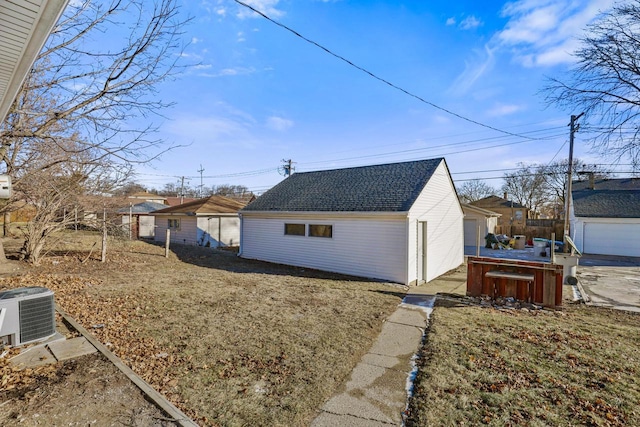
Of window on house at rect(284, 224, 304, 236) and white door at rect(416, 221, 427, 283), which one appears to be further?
window on house at rect(284, 224, 304, 236)

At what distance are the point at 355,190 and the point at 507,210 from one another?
3175 centimetres

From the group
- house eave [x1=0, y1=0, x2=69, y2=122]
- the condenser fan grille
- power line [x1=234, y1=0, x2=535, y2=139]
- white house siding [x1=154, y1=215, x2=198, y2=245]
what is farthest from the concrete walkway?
white house siding [x1=154, y1=215, x2=198, y2=245]

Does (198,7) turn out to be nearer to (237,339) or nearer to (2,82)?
(2,82)

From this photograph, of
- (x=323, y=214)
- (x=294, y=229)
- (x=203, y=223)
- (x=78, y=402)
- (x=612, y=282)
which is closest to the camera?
(x=78, y=402)

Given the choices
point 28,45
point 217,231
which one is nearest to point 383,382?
point 28,45

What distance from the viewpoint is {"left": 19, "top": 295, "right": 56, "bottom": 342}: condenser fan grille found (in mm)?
4215

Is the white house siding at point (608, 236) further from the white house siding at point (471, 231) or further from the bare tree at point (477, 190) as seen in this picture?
the bare tree at point (477, 190)

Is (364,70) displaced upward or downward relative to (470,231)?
upward

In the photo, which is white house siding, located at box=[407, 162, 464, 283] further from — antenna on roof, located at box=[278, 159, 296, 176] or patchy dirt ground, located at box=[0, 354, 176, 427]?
antenna on roof, located at box=[278, 159, 296, 176]

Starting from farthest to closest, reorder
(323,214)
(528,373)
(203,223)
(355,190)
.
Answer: (203,223)
(355,190)
(323,214)
(528,373)

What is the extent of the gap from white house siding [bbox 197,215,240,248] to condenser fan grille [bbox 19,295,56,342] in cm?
1639

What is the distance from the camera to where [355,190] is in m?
12.2

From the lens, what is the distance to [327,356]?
4543 millimetres

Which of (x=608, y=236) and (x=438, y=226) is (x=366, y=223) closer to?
(x=438, y=226)
